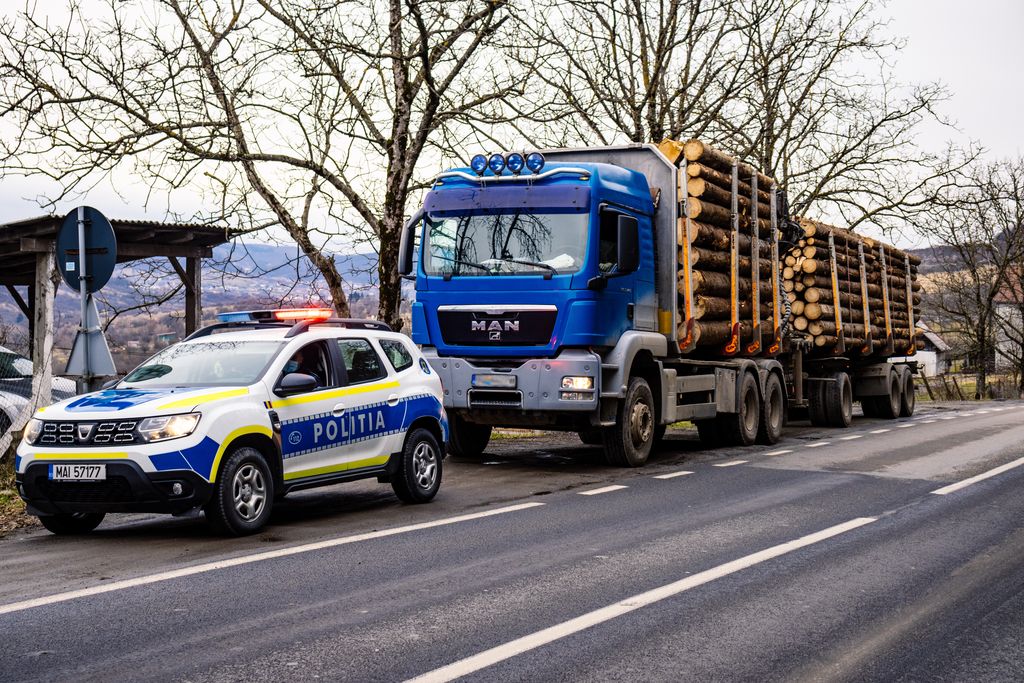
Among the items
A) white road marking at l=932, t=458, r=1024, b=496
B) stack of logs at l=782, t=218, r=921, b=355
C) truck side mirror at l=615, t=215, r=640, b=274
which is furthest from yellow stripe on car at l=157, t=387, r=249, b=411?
stack of logs at l=782, t=218, r=921, b=355

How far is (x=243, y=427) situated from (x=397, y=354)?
246 centimetres

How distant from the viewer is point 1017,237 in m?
50.0

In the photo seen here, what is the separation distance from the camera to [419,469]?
409 inches

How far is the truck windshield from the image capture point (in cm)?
1290

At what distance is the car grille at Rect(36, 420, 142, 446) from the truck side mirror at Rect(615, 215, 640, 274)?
6.44 m

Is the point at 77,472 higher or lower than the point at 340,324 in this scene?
lower

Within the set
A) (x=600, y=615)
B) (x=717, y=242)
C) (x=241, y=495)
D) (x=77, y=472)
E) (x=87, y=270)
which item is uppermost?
(x=717, y=242)

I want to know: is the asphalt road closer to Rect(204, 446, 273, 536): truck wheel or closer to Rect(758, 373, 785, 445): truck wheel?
Rect(204, 446, 273, 536): truck wheel

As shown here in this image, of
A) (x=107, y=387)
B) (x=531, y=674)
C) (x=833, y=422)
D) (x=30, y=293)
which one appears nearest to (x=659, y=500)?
(x=107, y=387)

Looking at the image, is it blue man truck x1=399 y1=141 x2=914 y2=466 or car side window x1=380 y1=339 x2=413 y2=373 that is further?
blue man truck x1=399 y1=141 x2=914 y2=466

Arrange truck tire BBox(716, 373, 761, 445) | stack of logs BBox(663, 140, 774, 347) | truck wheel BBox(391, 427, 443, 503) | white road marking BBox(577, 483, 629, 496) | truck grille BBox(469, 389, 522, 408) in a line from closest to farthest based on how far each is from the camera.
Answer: truck wheel BBox(391, 427, 443, 503)
white road marking BBox(577, 483, 629, 496)
truck grille BBox(469, 389, 522, 408)
stack of logs BBox(663, 140, 774, 347)
truck tire BBox(716, 373, 761, 445)

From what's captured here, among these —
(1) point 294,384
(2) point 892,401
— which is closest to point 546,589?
(1) point 294,384

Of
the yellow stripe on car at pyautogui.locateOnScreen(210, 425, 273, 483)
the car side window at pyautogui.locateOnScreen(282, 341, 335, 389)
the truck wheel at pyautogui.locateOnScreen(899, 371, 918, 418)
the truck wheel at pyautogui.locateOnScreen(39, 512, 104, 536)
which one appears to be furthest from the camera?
the truck wheel at pyautogui.locateOnScreen(899, 371, 918, 418)

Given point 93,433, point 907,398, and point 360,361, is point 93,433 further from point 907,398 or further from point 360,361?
point 907,398
